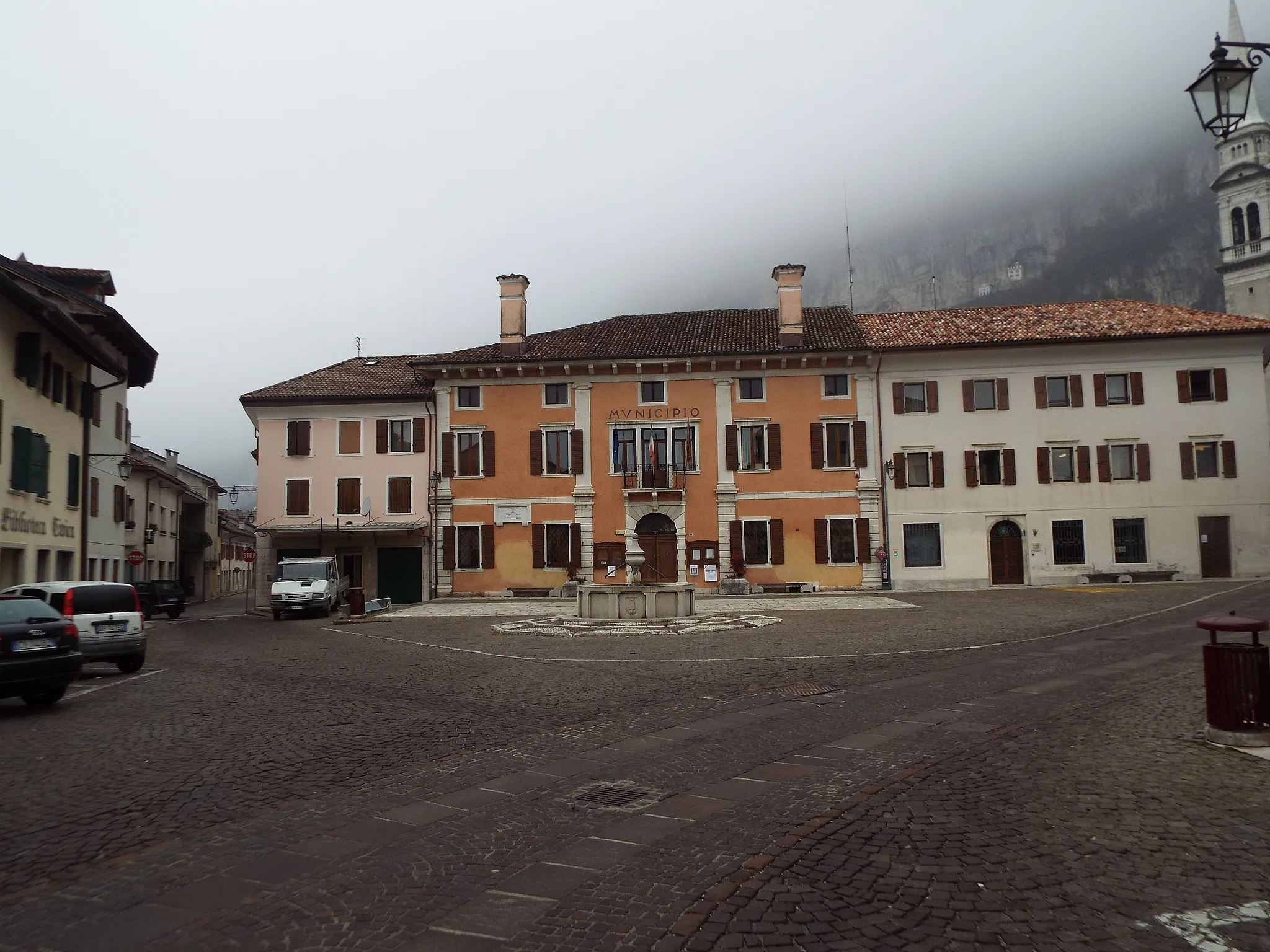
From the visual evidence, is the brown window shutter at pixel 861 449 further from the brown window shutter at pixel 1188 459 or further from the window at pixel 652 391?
the brown window shutter at pixel 1188 459

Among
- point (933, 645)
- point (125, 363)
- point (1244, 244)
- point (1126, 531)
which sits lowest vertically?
point (933, 645)

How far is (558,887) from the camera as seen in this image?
472cm

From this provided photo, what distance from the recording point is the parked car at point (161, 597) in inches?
1401

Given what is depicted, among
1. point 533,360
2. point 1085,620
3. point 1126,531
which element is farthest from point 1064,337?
point 533,360

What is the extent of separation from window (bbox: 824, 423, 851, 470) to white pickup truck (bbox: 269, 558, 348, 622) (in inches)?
807

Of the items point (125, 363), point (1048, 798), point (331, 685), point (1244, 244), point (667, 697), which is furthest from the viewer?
point (1244, 244)

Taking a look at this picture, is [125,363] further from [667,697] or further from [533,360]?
[667,697]

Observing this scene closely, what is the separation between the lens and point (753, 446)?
38469 millimetres

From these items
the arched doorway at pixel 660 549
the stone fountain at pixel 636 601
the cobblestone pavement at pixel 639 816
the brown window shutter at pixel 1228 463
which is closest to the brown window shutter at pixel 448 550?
the arched doorway at pixel 660 549

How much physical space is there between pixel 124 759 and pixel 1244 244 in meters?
88.9

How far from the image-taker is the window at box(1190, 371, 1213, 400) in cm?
3703

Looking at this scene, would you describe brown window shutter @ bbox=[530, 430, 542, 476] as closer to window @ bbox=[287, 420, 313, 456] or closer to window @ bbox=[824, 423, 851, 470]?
window @ bbox=[287, 420, 313, 456]

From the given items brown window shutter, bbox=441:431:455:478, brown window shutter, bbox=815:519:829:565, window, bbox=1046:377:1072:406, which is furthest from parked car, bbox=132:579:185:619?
window, bbox=1046:377:1072:406

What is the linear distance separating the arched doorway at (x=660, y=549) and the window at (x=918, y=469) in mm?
10198
